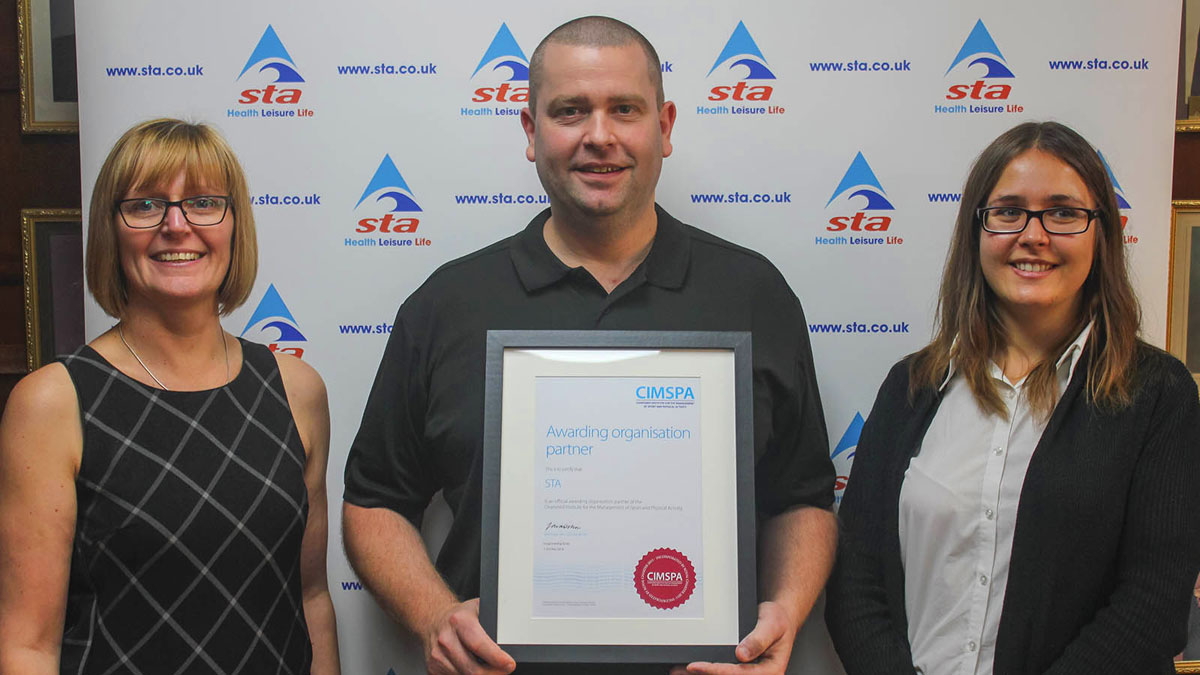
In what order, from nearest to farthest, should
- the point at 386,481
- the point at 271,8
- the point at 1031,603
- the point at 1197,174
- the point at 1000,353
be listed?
the point at 1031,603 → the point at 1000,353 → the point at 386,481 → the point at 271,8 → the point at 1197,174

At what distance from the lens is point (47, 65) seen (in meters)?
2.38

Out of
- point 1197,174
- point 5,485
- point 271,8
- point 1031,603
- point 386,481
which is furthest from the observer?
point 1197,174

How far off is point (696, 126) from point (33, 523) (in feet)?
5.33

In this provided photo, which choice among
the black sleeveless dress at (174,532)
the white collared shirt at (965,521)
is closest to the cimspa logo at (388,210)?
the black sleeveless dress at (174,532)

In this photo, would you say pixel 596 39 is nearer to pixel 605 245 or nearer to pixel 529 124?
pixel 529 124

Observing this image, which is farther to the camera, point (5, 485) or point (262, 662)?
point (262, 662)

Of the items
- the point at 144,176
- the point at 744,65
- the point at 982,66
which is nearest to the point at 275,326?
the point at 144,176

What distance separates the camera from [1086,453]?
1.56 metres

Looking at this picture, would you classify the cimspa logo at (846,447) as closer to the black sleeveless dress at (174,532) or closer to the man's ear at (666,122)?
the man's ear at (666,122)

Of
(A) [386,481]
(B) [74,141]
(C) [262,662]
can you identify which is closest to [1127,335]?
(A) [386,481]

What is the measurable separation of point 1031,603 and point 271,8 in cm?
214

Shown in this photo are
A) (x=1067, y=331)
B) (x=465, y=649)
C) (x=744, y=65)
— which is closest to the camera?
(x=465, y=649)

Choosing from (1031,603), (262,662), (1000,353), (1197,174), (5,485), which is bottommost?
(262,662)

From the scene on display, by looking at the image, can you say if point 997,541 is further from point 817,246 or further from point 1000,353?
point 817,246
